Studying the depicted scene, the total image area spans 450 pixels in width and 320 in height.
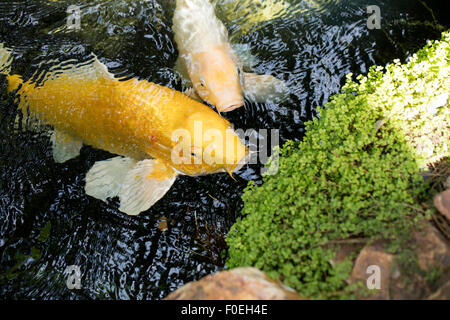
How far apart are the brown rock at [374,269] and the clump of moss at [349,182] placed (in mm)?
82

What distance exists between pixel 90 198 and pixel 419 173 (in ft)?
12.8

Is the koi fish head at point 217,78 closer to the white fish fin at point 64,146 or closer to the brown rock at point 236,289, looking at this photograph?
the white fish fin at point 64,146

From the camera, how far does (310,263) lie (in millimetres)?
3299

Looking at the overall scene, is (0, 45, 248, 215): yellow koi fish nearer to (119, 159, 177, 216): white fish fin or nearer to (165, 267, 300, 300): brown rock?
(119, 159, 177, 216): white fish fin

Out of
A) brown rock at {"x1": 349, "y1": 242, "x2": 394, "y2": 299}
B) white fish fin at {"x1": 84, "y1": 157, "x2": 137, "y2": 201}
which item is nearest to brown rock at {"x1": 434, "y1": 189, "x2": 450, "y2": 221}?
brown rock at {"x1": 349, "y1": 242, "x2": 394, "y2": 299}

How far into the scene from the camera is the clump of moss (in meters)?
3.27

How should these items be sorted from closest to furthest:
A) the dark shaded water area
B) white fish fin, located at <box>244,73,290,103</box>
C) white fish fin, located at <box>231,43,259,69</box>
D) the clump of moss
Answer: the clump of moss
the dark shaded water area
white fish fin, located at <box>244,73,290,103</box>
white fish fin, located at <box>231,43,259,69</box>

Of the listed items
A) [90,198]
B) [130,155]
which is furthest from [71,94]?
[90,198]

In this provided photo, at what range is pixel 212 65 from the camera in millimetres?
4844

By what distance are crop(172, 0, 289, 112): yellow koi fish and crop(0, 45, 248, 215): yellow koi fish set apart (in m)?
0.32

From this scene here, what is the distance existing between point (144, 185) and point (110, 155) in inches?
35.2

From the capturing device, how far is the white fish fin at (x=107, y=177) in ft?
15.7

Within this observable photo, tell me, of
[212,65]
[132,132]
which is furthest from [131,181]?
[212,65]
